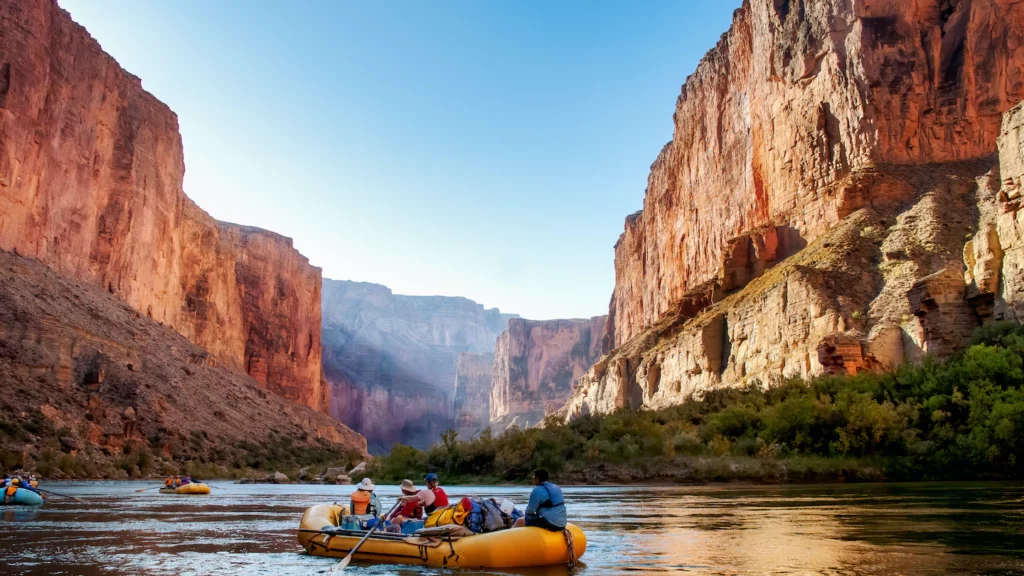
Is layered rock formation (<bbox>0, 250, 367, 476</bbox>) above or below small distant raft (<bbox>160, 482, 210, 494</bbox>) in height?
above

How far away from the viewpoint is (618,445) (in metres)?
40.0

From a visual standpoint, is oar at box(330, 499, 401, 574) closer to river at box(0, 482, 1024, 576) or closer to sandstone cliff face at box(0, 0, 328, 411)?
river at box(0, 482, 1024, 576)

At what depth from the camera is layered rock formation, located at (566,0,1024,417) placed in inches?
1594

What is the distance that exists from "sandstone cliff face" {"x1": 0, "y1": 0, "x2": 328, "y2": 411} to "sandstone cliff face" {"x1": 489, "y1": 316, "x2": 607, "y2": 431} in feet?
262

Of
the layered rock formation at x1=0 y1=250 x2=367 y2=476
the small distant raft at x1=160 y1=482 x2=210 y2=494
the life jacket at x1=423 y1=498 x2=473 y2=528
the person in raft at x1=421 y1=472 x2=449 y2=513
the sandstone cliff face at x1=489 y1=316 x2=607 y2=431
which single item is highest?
the sandstone cliff face at x1=489 y1=316 x2=607 y2=431

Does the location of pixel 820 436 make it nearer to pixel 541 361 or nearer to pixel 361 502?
pixel 361 502

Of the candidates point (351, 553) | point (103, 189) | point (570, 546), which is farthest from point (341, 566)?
point (103, 189)

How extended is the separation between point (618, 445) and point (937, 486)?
15.8 m

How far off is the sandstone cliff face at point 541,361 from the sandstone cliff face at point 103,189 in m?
79.8

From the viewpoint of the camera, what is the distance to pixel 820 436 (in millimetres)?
34719

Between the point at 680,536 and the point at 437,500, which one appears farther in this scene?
the point at 680,536

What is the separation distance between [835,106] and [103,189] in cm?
5798

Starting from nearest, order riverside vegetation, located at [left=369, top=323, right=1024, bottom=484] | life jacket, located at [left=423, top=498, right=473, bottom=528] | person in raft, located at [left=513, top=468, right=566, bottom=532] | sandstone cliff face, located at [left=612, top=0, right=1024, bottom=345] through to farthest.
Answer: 1. person in raft, located at [left=513, top=468, right=566, bottom=532]
2. life jacket, located at [left=423, top=498, right=473, bottom=528]
3. riverside vegetation, located at [left=369, top=323, right=1024, bottom=484]
4. sandstone cliff face, located at [left=612, top=0, right=1024, bottom=345]

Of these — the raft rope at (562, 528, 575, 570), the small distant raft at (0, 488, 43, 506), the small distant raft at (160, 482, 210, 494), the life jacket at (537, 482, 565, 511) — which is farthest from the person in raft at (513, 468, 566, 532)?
the small distant raft at (160, 482, 210, 494)
